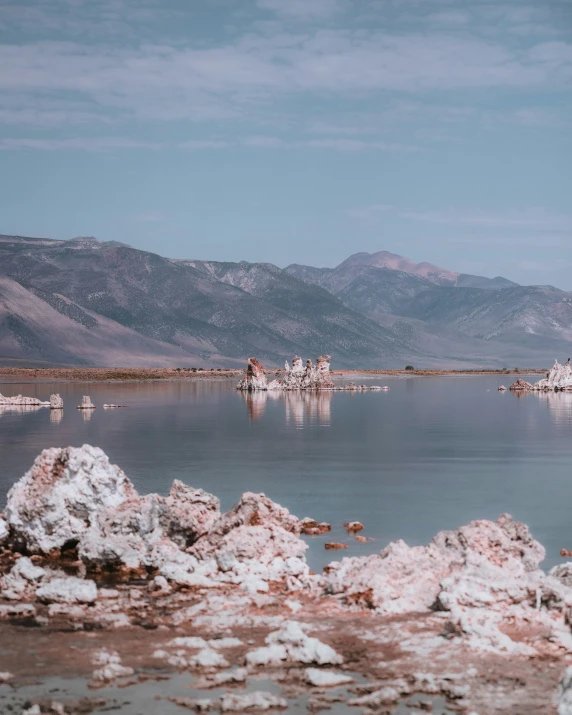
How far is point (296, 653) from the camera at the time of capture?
1112 centimetres

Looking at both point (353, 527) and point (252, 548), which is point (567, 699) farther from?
point (353, 527)

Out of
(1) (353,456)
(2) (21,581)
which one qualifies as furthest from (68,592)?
(1) (353,456)

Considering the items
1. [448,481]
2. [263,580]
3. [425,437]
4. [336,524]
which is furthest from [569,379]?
[263,580]

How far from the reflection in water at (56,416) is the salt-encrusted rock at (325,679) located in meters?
38.9

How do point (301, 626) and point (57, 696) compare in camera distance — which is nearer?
point (57, 696)

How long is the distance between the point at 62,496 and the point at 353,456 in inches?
696

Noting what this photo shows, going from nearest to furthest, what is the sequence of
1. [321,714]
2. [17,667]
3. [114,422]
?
[321,714] → [17,667] → [114,422]

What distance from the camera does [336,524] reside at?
2019 centimetres

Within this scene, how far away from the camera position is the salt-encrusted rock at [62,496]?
17.3m

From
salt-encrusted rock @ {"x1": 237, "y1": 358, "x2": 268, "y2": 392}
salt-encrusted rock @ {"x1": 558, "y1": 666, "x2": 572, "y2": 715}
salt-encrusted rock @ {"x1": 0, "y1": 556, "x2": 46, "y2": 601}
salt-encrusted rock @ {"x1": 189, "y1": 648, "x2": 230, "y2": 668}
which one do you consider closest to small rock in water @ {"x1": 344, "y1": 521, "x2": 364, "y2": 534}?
salt-encrusted rock @ {"x1": 0, "y1": 556, "x2": 46, "y2": 601}

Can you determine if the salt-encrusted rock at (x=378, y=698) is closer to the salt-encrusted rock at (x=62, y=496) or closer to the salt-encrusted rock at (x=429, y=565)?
the salt-encrusted rock at (x=429, y=565)

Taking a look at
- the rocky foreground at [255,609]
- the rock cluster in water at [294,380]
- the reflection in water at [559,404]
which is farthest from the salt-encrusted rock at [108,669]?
the rock cluster in water at [294,380]

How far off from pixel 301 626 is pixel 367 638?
31.4 inches

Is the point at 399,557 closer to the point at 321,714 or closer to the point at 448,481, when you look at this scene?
the point at 321,714
